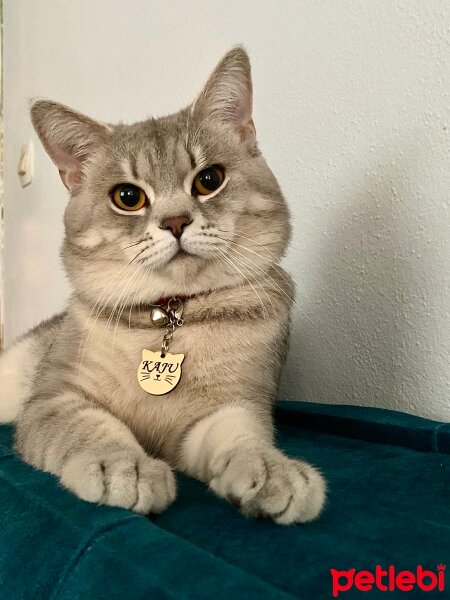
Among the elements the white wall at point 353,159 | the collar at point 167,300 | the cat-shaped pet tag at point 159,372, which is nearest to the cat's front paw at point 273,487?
the cat-shaped pet tag at point 159,372

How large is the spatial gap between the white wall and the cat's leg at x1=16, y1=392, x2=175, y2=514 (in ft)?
1.79

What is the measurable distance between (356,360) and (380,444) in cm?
29

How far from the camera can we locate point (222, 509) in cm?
62

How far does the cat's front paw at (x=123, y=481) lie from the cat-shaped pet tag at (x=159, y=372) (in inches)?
7.3

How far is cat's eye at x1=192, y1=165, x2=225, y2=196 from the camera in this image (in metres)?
0.91

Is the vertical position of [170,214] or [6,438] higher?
[170,214]

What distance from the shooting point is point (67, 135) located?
1.00 m

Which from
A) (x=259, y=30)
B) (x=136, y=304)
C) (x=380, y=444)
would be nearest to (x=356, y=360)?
(x=380, y=444)

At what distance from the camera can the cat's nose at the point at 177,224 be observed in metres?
0.82

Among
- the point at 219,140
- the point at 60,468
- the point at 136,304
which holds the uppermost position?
the point at 219,140

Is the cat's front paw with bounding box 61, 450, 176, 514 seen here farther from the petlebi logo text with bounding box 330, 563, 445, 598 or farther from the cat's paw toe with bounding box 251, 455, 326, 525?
the petlebi logo text with bounding box 330, 563, 445, 598

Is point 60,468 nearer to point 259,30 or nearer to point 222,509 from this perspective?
point 222,509

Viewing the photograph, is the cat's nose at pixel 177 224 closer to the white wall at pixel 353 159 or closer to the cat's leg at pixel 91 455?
the cat's leg at pixel 91 455

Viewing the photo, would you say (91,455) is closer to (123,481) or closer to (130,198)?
(123,481)
